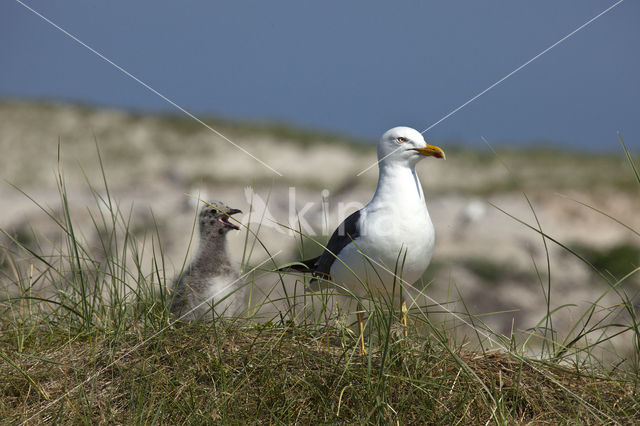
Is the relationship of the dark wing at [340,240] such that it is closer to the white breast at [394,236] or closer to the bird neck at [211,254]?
the white breast at [394,236]

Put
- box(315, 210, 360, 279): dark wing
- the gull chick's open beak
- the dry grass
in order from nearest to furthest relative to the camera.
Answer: the dry grass
the gull chick's open beak
box(315, 210, 360, 279): dark wing

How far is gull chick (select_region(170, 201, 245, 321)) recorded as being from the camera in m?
4.25

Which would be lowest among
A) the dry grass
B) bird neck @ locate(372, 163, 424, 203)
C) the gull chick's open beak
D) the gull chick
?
the dry grass

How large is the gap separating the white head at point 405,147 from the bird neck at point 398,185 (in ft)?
0.13

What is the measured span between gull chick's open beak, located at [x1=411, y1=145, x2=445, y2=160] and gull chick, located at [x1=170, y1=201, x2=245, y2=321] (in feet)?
4.08

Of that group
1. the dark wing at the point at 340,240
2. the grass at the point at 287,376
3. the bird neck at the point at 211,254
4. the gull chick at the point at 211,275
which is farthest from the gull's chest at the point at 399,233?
the bird neck at the point at 211,254

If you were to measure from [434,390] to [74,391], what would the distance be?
5.51ft

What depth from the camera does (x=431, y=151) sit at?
4039 millimetres

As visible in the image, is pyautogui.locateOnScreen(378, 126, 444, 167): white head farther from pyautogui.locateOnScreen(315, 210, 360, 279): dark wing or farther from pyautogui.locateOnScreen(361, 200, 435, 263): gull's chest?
pyautogui.locateOnScreen(315, 210, 360, 279): dark wing

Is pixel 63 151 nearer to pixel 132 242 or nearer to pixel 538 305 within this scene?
pixel 538 305

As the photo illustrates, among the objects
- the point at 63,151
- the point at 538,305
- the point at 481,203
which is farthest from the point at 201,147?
the point at 538,305

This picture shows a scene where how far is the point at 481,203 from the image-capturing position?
16.9m

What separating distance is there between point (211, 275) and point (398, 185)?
1.43m

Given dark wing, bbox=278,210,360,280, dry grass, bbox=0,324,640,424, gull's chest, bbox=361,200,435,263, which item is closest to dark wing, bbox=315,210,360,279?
dark wing, bbox=278,210,360,280
